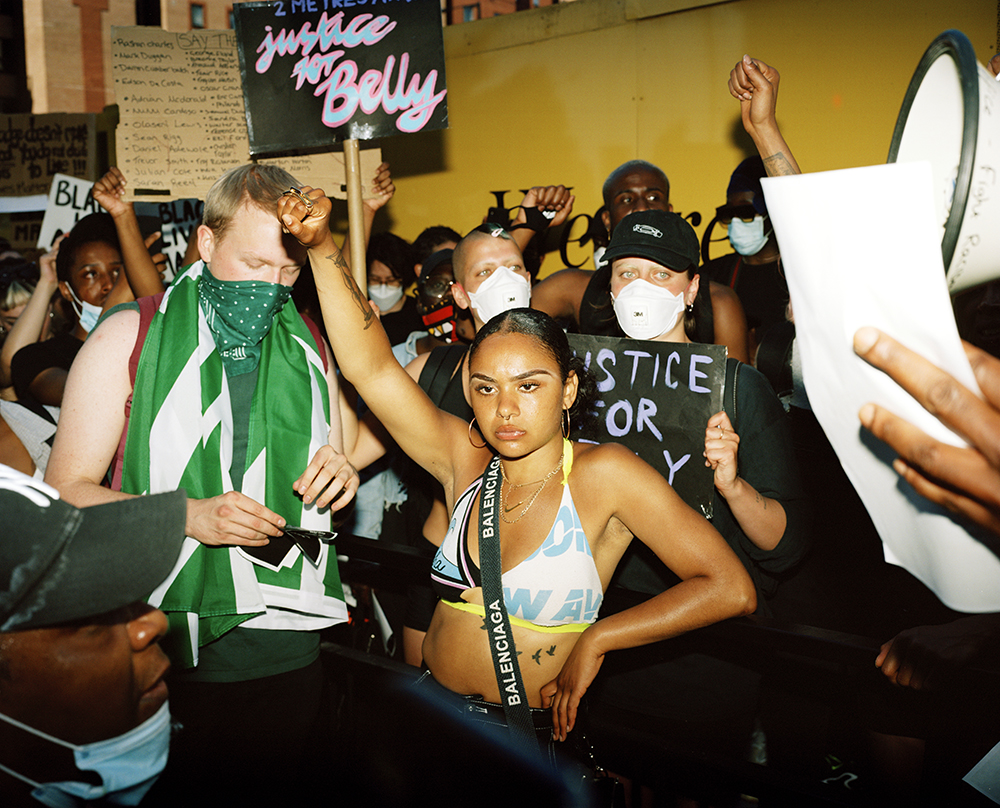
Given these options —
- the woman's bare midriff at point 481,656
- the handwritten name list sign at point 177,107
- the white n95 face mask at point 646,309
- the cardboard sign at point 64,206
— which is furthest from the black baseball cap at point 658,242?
the cardboard sign at point 64,206

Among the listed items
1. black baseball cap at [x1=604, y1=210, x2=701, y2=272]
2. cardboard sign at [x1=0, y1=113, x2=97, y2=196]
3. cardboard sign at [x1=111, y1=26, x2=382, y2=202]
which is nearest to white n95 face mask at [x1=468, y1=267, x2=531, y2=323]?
black baseball cap at [x1=604, y1=210, x2=701, y2=272]

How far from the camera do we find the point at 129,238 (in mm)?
3365

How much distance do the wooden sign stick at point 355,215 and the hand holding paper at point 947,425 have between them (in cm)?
226

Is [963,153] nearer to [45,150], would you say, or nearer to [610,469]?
[610,469]

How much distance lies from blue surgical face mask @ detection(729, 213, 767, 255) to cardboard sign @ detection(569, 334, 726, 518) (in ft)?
6.58

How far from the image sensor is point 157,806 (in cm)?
106

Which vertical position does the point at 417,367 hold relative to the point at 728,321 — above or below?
below

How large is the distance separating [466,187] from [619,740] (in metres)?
5.41

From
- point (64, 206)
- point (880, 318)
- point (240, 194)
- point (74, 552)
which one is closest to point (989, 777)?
point (880, 318)

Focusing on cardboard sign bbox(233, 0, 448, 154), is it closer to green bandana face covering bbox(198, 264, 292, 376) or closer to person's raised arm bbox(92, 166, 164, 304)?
person's raised arm bbox(92, 166, 164, 304)

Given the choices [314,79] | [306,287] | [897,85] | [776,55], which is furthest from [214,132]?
[897,85]

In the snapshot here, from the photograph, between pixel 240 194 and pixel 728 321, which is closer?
pixel 240 194

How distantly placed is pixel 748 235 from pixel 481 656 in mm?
2984

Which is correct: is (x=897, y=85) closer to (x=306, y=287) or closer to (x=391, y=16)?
(x=391, y=16)
